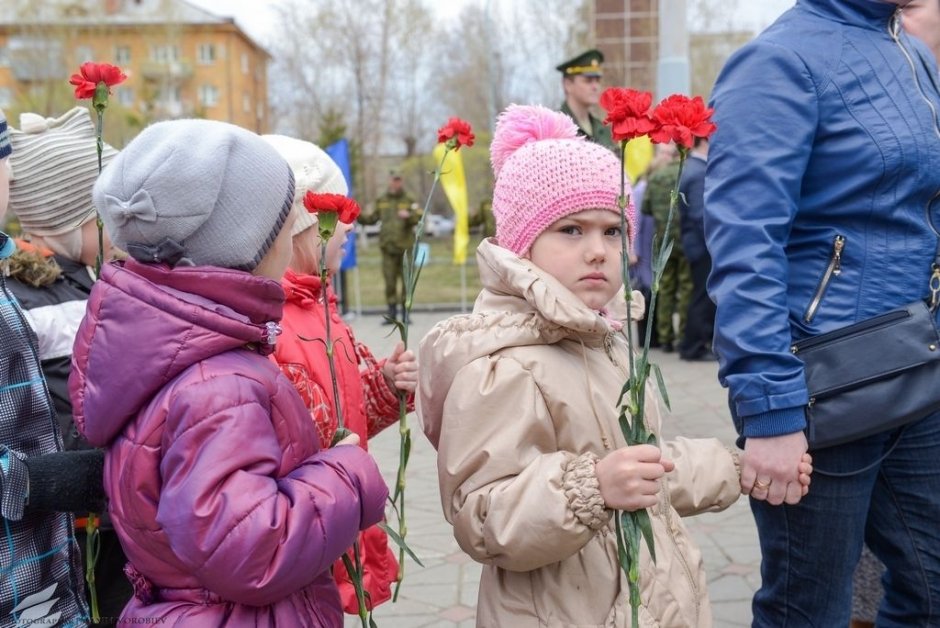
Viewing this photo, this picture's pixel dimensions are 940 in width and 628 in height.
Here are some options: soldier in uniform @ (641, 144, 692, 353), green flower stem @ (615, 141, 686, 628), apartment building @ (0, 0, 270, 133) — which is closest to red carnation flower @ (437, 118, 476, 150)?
green flower stem @ (615, 141, 686, 628)

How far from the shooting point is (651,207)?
9273mm

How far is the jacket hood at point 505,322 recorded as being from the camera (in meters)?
2.00

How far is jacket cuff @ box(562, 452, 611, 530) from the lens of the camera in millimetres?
1824

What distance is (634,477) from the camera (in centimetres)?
176

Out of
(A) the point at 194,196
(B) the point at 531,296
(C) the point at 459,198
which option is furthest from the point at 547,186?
(C) the point at 459,198

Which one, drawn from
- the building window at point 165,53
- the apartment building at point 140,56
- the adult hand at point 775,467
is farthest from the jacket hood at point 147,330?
the building window at point 165,53

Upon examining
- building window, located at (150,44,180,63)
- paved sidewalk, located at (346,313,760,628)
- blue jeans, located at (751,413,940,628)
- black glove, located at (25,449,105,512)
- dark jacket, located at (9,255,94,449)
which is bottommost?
paved sidewalk, located at (346,313,760,628)

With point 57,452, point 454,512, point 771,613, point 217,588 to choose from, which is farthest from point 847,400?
point 57,452

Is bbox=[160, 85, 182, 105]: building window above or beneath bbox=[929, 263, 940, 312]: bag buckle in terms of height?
above

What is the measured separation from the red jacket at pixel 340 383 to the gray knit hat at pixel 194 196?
1.81ft

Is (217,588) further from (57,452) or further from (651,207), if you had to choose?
(651,207)

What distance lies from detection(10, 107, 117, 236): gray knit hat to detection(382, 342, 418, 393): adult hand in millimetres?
853

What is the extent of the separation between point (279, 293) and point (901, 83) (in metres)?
1.41

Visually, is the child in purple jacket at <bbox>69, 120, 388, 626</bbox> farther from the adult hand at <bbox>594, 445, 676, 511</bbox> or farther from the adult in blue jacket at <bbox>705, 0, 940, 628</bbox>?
the adult in blue jacket at <bbox>705, 0, 940, 628</bbox>
